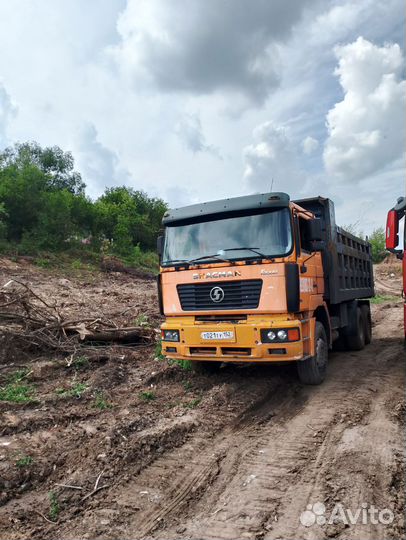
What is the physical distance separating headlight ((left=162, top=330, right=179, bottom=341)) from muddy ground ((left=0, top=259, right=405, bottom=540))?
748 mm

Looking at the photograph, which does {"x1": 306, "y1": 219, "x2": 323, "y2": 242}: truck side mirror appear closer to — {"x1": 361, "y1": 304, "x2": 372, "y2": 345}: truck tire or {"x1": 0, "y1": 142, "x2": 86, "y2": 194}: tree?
{"x1": 361, "y1": 304, "x2": 372, "y2": 345}: truck tire

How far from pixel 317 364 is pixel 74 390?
3.59 meters

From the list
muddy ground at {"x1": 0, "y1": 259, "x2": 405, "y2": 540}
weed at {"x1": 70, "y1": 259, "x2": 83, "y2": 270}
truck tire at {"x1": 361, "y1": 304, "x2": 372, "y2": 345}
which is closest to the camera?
muddy ground at {"x1": 0, "y1": 259, "x2": 405, "y2": 540}

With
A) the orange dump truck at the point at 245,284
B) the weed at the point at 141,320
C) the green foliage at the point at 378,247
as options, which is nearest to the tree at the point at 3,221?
the weed at the point at 141,320

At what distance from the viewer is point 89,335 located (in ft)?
27.8

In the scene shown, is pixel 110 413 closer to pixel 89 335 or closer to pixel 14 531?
pixel 14 531

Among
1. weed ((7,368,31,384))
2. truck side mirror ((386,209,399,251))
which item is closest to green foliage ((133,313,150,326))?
weed ((7,368,31,384))

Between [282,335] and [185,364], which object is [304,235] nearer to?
[282,335]

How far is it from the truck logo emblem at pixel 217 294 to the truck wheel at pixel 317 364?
1.58 metres

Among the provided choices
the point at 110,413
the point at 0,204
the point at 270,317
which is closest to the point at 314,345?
the point at 270,317

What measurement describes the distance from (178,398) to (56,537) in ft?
10.1

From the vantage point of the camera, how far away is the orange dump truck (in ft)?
19.1

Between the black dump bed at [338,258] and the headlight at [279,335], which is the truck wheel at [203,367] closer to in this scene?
the headlight at [279,335]

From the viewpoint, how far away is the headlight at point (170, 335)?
6.46m
